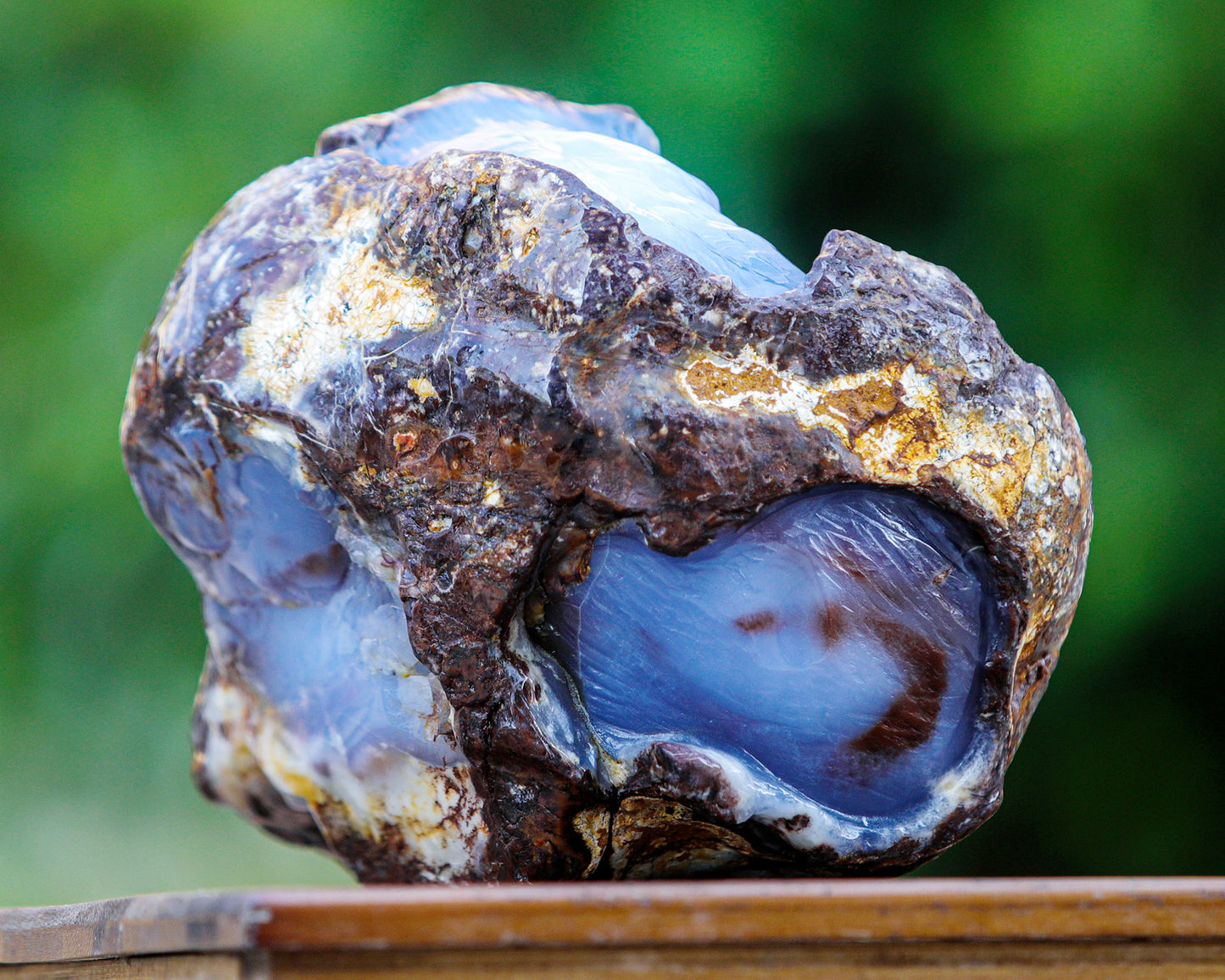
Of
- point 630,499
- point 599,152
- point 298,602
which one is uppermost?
point 599,152

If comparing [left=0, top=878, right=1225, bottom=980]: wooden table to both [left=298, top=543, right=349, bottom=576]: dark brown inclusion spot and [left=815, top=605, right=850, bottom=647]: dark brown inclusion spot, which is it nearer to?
[left=815, top=605, right=850, bottom=647]: dark brown inclusion spot

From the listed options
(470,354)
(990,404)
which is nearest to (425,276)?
(470,354)

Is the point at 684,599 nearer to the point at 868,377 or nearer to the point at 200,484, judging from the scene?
the point at 868,377

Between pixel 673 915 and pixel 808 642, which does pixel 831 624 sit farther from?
pixel 673 915

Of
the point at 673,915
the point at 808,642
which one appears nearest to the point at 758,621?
the point at 808,642

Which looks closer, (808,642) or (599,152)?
(808,642)

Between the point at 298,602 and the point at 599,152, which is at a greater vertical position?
the point at 599,152

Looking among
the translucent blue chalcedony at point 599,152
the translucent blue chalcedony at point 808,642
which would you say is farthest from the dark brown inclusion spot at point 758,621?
the translucent blue chalcedony at point 599,152
